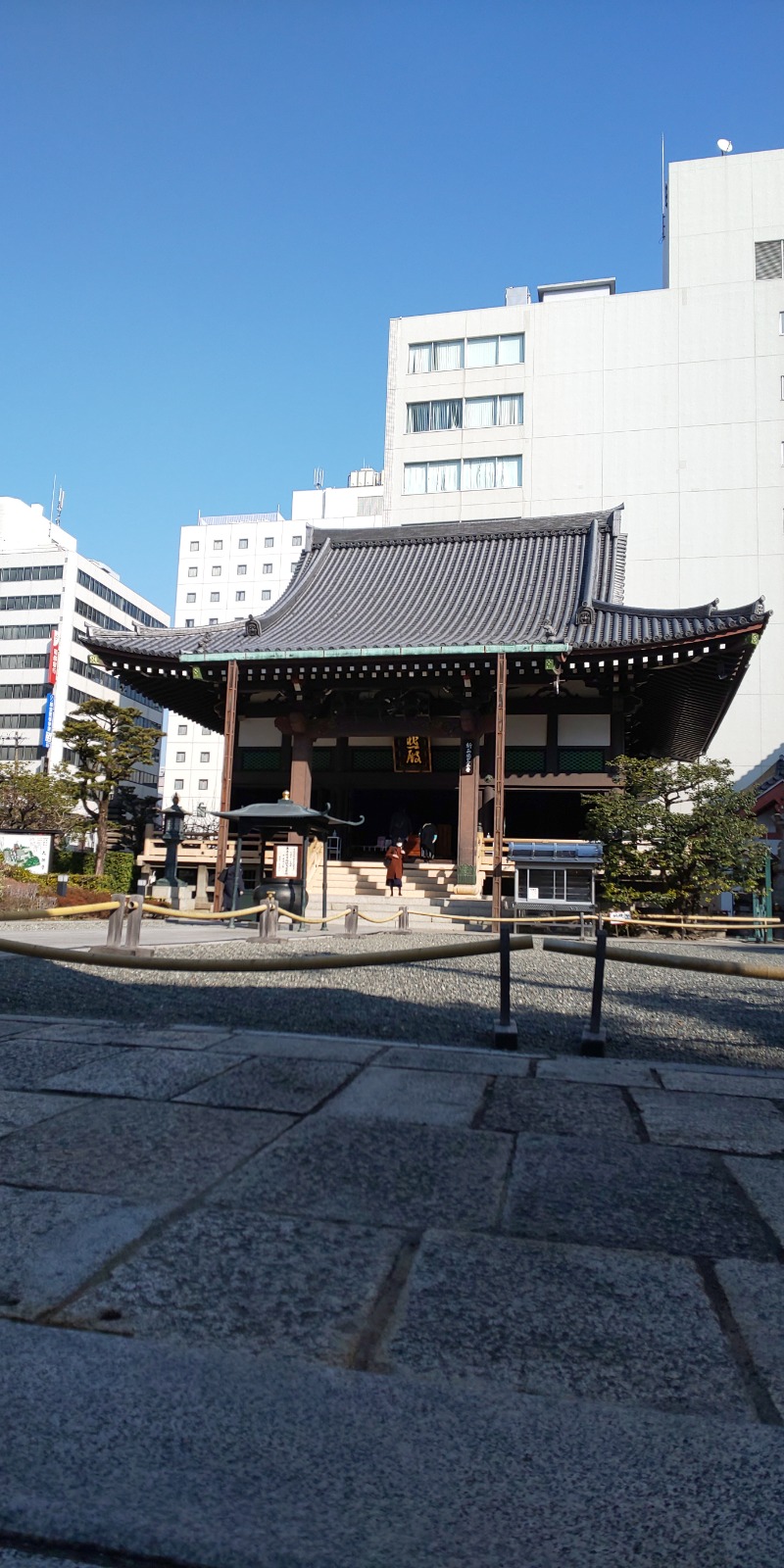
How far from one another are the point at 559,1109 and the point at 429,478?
120 ft

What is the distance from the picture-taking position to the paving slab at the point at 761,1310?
1881 millimetres

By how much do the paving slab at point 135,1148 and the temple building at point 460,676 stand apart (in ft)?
49.9

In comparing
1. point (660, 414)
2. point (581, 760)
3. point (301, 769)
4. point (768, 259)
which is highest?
point (768, 259)

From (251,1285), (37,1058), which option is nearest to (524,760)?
(37,1058)

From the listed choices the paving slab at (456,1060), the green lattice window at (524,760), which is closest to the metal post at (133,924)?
the paving slab at (456,1060)

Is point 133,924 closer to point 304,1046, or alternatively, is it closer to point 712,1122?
point 304,1046

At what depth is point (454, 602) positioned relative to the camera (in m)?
22.9

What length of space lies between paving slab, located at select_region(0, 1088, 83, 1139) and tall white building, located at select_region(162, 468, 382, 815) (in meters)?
65.7

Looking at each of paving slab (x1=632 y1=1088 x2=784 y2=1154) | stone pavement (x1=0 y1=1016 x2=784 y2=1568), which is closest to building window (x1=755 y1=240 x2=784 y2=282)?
paving slab (x1=632 y1=1088 x2=784 y2=1154)

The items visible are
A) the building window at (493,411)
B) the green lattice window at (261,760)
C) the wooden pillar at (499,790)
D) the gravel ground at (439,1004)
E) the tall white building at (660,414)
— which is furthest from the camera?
the building window at (493,411)

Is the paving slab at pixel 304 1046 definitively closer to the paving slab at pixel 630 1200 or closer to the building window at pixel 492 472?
the paving slab at pixel 630 1200

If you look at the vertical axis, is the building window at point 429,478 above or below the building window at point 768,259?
below

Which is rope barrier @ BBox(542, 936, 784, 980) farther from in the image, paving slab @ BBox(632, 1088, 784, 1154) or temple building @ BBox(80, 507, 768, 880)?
temple building @ BBox(80, 507, 768, 880)

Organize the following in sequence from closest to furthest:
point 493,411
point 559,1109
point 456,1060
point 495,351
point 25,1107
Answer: point 25,1107, point 559,1109, point 456,1060, point 493,411, point 495,351
